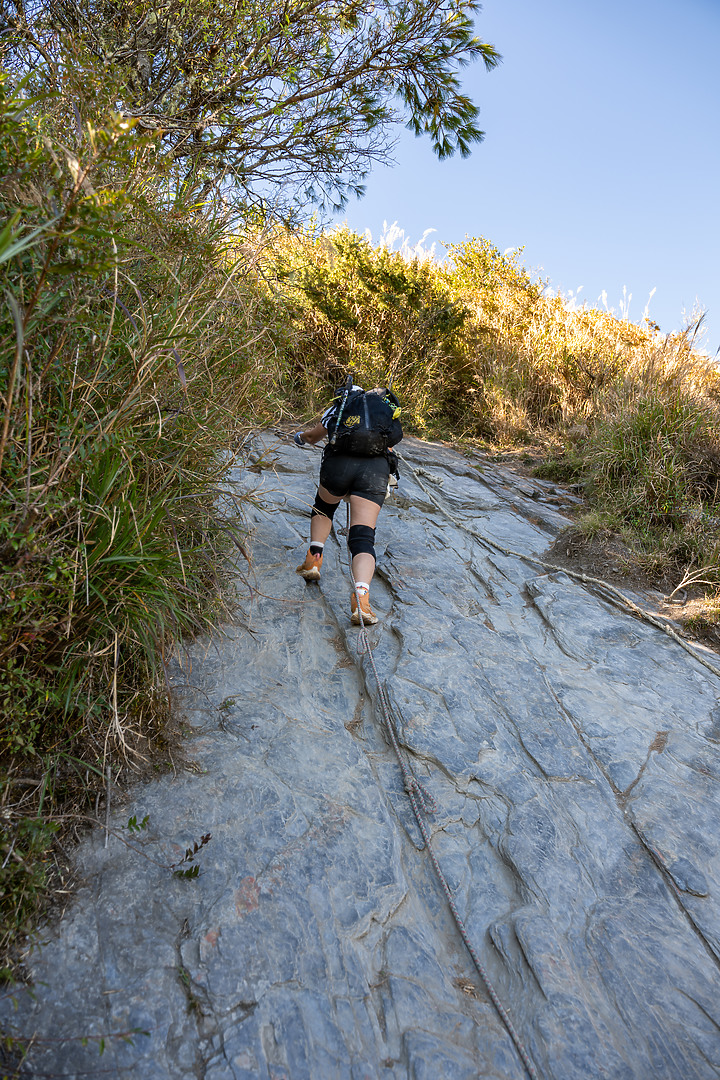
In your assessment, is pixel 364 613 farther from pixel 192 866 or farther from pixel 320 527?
pixel 192 866

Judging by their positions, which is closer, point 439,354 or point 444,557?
point 444,557

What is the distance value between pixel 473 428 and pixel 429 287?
1.84 meters

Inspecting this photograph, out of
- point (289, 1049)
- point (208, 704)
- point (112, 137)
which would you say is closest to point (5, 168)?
point (112, 137)

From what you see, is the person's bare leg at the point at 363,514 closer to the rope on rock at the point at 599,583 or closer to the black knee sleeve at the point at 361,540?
the black knee sleeve at the point at 361,540

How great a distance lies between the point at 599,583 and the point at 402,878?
2824 mm

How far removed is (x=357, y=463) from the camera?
11.6ft

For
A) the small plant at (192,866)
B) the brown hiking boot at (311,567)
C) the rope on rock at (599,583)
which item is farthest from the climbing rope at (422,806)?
the rope on rock at (599,583)

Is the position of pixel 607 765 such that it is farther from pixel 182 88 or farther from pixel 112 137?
pixel 182 88

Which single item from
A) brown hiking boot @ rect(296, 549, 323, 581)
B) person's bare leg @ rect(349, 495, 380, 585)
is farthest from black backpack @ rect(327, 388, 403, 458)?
brown hiking boot @ rect(296, 549, 323, 581)

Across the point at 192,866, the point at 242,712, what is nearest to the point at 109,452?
the point at 242,712

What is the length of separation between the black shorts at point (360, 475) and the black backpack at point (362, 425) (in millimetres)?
46

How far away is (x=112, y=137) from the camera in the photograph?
1540mm

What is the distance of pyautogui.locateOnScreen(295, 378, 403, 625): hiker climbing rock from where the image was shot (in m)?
3.49

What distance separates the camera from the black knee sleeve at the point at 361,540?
11.3 feet
